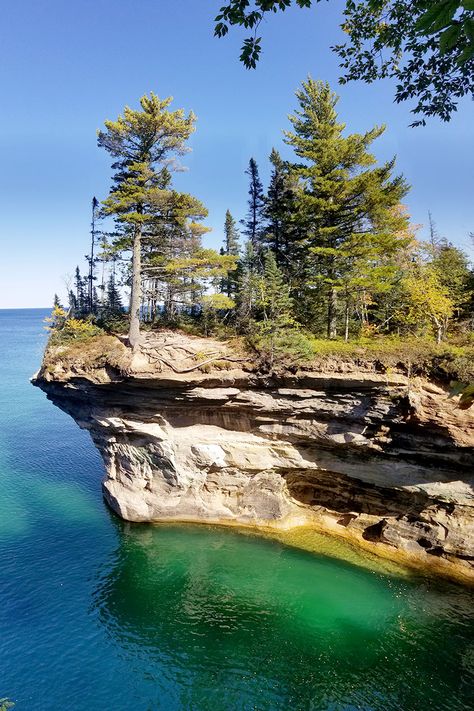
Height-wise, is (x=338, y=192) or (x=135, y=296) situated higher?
(x=338, y=192)

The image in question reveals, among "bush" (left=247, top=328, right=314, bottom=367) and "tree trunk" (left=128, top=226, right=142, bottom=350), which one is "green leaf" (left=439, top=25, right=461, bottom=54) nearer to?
"bush" (left=247, top=328, right=314, bottom=367)

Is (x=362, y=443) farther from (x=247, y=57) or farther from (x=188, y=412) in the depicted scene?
(x=247, y=57)

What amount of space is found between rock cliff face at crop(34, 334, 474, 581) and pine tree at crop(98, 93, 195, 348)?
12.8ft

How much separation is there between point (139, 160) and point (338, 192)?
10841mm

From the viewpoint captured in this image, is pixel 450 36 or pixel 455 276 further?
pixel 455 276

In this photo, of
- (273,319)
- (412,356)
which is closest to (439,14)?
(412,356)

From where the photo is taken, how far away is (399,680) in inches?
534

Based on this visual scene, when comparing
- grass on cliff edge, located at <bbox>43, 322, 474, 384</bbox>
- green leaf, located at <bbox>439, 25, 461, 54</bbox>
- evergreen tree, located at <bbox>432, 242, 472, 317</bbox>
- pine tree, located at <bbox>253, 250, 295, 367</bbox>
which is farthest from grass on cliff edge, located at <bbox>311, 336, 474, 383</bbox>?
green leaf, located at <bbox>439, 25, 461, 54</bbox>

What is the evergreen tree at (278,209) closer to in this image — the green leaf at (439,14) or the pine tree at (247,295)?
the pine tree at (247,295)

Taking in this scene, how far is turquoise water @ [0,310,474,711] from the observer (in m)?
13.1

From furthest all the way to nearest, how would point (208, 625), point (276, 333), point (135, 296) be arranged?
point (135, 296), point (276, 333), point (208, 625)

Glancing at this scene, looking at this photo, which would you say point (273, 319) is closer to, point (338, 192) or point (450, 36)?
point (338, 192)

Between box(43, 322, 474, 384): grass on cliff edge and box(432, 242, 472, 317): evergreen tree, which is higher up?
box(432, 242, 472, 317): evergreen tree

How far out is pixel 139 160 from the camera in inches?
854
